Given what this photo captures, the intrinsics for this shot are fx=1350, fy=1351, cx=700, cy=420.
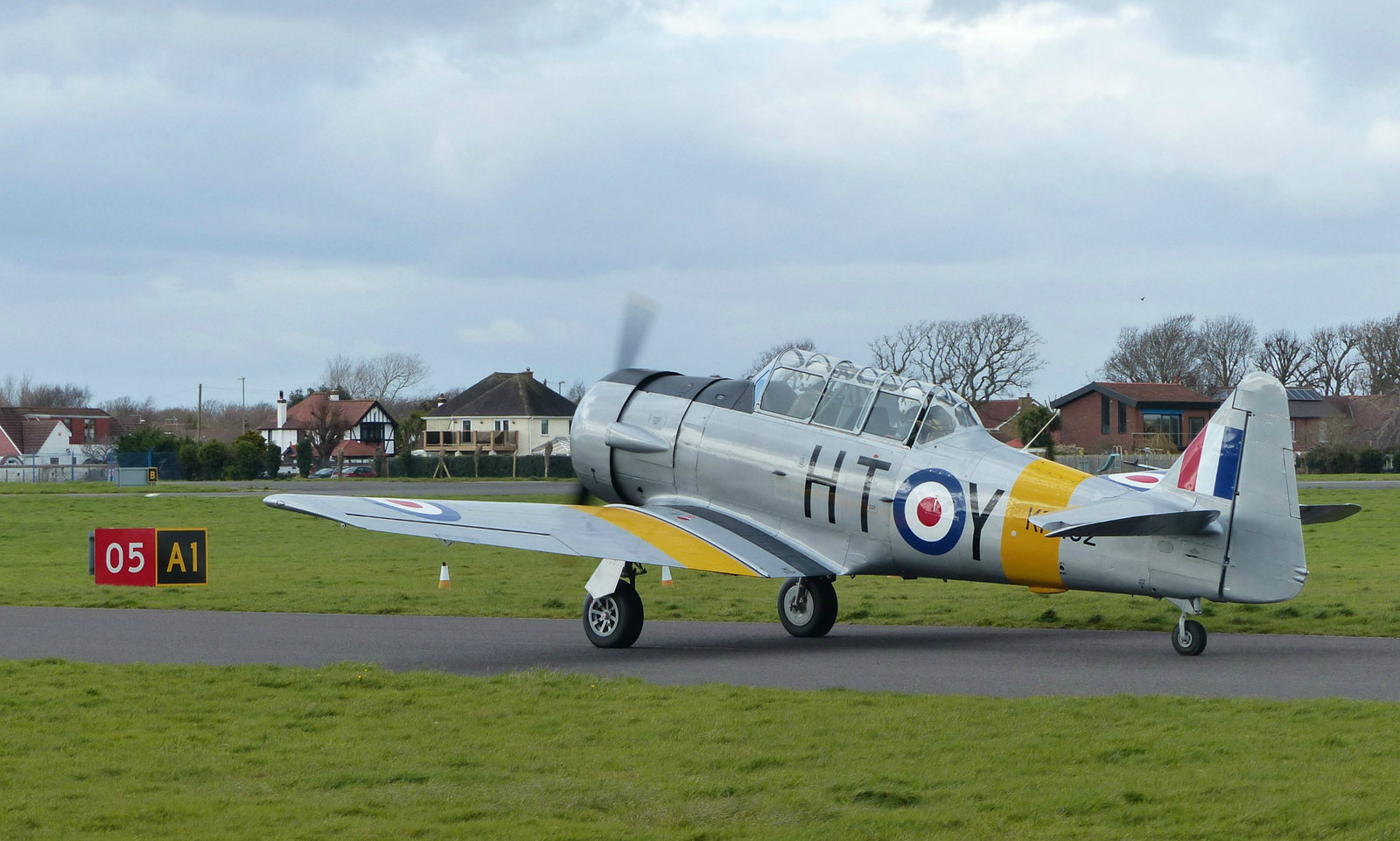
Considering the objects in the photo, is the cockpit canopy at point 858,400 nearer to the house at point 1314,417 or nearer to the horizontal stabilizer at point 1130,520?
the horizontal stabilizer at point 1130,520

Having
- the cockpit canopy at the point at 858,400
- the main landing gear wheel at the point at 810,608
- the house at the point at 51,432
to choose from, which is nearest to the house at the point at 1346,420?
the main landing gear wheel at the point at 810,608

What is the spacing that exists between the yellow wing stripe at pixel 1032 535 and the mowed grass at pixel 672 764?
9.07ft

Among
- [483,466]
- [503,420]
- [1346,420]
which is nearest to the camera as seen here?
[483,466]

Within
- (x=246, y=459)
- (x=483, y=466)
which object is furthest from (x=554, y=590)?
(x=246, y=459)

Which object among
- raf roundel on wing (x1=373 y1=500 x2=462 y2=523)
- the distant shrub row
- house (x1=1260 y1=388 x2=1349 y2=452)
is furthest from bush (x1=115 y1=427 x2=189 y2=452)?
raf roundel on wing (x1=373 y1=500 x2=462 y2=523)

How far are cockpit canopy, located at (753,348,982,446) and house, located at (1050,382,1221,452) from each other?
65463 mm

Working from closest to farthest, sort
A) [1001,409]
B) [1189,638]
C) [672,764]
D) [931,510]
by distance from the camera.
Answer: [672,764] < [1189,638] < [931,510] < [1001,409]

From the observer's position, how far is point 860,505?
492 inches

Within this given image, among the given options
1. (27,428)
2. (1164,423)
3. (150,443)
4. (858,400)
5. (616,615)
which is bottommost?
(616,615)

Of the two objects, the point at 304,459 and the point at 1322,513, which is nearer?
the point at 1322,513

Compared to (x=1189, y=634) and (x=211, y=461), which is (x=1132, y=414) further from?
(x=1189, y=634)

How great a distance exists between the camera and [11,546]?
28.8 metres

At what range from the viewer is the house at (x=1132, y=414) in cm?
7769

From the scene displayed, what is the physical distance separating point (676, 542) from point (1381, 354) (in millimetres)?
94437
